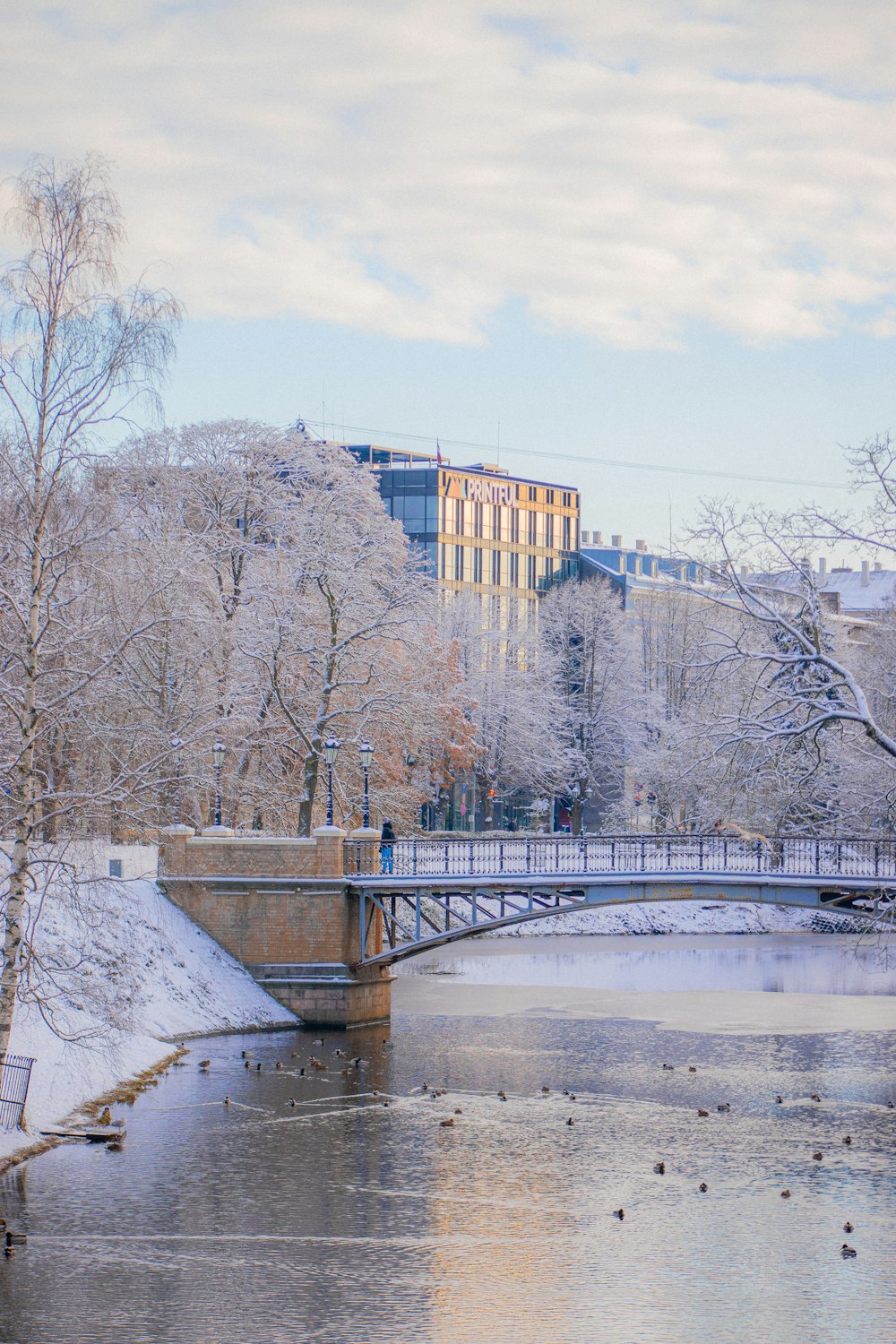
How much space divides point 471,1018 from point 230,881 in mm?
6657

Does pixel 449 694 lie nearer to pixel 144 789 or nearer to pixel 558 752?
pixel 558 752

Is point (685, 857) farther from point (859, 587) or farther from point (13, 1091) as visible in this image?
point (859, 587)

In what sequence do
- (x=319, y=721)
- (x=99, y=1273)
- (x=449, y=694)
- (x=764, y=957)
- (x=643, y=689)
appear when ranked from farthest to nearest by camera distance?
(x=643, y=689) < (x=449, y=694) < (x=764, y=957) < (x=319, y=721) < (x=99, y=1273)

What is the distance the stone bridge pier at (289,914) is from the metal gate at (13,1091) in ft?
45.4

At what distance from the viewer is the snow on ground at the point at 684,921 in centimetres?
6938

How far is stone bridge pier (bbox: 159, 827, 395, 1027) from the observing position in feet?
136

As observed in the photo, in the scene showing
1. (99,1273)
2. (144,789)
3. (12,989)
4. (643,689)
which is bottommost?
(99,1273)

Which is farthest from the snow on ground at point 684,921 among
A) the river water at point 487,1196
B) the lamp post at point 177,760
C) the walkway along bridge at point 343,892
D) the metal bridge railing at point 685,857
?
the lamp post at point 177,760

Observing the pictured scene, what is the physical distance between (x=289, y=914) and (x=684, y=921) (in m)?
32.5

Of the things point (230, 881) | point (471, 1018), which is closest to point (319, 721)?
point (230, 881)

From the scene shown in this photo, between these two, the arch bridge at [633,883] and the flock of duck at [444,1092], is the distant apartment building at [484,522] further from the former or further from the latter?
the flock of duck at [444,1092]

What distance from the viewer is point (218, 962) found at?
41.6 meters

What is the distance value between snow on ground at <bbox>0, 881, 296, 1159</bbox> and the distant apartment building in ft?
187

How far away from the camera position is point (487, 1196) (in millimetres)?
25047
